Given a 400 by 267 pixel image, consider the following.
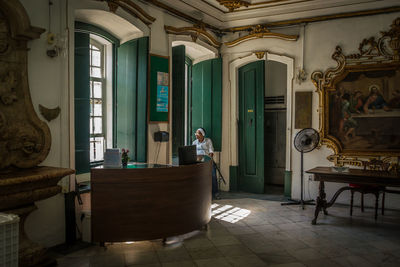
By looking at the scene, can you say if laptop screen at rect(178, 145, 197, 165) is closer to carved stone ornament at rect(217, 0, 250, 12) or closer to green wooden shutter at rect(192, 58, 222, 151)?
green wooden shutter at rect(192, 58, 222, 151)

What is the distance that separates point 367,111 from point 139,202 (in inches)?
189

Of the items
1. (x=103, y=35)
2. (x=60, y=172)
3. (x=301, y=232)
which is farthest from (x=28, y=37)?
(x=301, y=232)

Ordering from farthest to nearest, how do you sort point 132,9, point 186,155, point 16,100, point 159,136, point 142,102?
point 159,136
point 142,102
point 132,9
point 186,155
point 16,100

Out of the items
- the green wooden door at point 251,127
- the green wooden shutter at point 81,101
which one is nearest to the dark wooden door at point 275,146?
the green wooden door at point 251,127

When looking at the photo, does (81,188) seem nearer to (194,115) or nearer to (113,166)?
(113,166)

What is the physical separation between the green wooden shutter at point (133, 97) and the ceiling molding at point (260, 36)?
2.76 metres

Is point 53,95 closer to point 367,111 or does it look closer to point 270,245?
point 270,245

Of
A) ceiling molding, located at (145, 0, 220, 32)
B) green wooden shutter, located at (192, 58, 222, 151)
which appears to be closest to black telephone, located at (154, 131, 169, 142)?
green wooden shutter, located at (192, 58, 222, 151)

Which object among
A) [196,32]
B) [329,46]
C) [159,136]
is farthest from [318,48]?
[159,136]

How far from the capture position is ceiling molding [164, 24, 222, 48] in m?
6.46

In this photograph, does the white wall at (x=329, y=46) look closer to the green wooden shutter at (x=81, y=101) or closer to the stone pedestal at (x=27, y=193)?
the green wooden shutter at (x=81, y=101)

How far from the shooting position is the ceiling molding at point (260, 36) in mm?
7324

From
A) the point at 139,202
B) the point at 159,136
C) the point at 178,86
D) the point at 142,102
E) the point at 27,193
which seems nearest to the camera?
the point at 27,193

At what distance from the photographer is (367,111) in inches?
263
